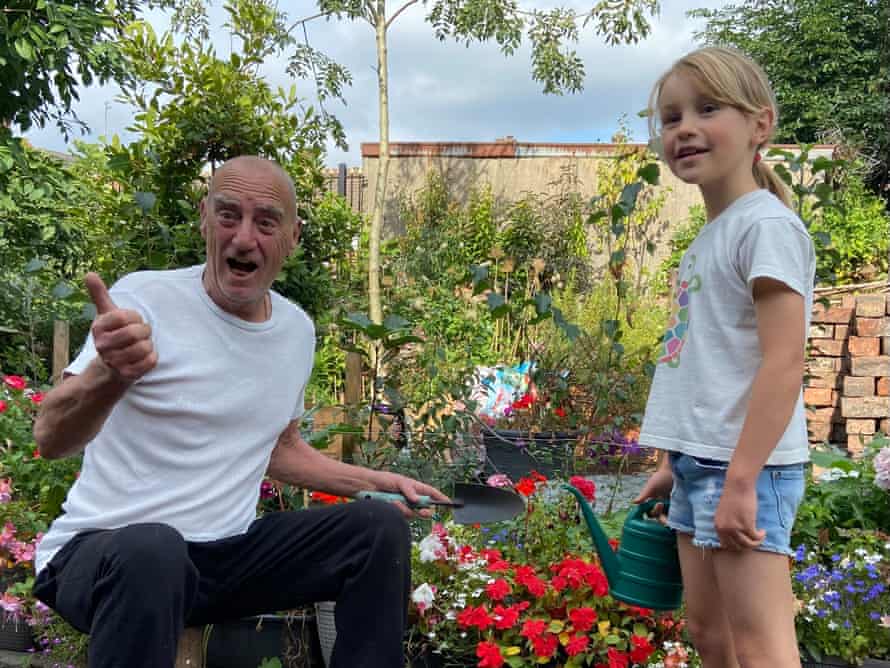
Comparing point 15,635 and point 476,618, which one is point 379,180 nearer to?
point 15,635

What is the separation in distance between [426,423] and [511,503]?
911mm

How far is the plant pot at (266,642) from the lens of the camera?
2166 millimetres

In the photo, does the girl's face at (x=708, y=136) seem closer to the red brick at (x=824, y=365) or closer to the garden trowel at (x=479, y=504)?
the garden trowel at (x=479, y=504)

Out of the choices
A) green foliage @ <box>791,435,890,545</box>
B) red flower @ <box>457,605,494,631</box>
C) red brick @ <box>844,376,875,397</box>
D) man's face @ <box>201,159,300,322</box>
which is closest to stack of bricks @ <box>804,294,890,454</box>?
red brick @ <box>844,376,875,397</box>

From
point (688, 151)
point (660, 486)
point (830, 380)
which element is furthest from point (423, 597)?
point (830, 380)

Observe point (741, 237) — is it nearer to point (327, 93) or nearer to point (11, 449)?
point (11, 449)

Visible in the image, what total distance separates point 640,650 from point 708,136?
116 cm

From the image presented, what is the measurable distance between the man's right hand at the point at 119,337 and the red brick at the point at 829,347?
20.0 ft

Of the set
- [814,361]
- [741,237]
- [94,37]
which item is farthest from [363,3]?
[741,237]

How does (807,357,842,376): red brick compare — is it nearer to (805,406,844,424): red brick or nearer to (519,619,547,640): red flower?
(805,406,844,424): red brick

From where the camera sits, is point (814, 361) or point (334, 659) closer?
point (334, 659)

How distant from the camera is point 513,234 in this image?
8.17m

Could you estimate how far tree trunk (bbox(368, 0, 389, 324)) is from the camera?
6187mm

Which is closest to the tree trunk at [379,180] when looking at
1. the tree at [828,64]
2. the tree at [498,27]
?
the tree at [498,27]
